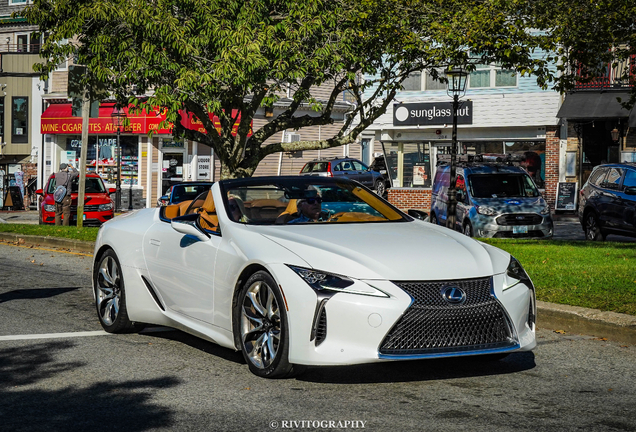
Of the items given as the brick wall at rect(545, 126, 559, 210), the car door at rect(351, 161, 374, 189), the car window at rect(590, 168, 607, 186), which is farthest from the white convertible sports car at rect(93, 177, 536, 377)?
the car door at rect(351, 161, 374, 189)

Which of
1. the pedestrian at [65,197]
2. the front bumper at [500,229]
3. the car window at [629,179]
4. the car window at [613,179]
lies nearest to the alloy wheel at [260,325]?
the front bumper at [500,229]

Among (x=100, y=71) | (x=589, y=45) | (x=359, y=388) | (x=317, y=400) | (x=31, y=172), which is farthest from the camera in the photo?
(x=31, y=172)

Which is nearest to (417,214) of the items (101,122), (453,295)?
(453,295)

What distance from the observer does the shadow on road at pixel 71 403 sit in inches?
197

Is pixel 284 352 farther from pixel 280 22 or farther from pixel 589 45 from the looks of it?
pixel 280 22

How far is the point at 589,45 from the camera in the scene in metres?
16.1

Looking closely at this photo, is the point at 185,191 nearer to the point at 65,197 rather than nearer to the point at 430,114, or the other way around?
the point at 65,197

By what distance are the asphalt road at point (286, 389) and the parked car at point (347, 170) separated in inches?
1186

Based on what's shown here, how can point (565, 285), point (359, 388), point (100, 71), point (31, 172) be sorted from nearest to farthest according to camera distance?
point (359, 388) < point (565, 285) < point (100, 71) < point (31, 172)

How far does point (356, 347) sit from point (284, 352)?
20.5 inches

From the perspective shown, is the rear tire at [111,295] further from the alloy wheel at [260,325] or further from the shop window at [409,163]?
the shop window at [409,163]

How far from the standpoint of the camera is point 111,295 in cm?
809

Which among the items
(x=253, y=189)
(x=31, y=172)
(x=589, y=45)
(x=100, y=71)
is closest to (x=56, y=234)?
(x=100, y=71)

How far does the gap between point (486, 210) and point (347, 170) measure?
61.7 ft
